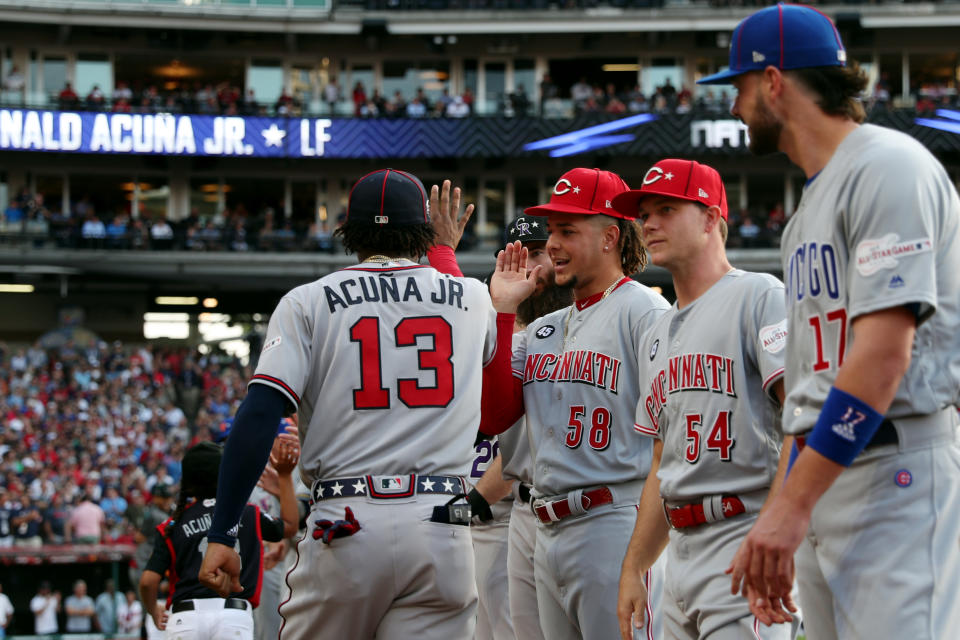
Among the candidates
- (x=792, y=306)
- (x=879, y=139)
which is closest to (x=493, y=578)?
(x=792, y=306)

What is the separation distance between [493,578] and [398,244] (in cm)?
277

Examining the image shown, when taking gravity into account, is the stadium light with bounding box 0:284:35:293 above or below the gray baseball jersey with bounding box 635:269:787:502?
below

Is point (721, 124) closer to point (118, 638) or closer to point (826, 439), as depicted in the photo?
point (118, 638)

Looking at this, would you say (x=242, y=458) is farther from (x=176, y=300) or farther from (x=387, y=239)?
(x=176, y=300)

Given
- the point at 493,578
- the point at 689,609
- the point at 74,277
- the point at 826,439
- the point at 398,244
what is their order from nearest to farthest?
the point at 826,439 < the point at 689,609 < the point at 398,244 < the point at 493,578 < the point at 74,277

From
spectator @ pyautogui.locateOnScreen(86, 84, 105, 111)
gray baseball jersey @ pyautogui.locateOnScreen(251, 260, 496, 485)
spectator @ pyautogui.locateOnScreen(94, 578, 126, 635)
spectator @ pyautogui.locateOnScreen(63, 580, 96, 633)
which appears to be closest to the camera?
gray baseball jersey @ pyautogui.locateOnScreen(251, 260, 496, 485)

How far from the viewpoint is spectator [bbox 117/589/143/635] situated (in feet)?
51.6

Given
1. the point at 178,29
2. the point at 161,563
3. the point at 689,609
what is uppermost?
the point at 178,29

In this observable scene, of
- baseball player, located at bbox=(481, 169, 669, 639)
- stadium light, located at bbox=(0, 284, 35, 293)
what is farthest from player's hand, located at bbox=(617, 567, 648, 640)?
stadium light, located at bbox=(0, 284, 35, 293)

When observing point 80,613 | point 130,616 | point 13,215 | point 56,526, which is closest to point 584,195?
point 130,616

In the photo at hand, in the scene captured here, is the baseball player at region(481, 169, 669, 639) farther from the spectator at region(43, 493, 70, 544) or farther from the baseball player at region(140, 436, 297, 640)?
the spectator at region(43, 493, 70, 544)

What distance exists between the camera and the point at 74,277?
37094 mm

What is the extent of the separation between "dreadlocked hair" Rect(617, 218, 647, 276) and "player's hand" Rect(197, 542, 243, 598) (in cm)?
258

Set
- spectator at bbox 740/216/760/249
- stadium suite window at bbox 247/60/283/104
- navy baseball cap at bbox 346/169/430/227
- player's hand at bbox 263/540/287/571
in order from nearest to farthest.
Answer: navy baseball cap at bbox 346/169/430/227, player's hand at bbox 263/540/287/571, spectator at bbox 740/216/760/249, stadium suite window at bbox 247/60/283/104
